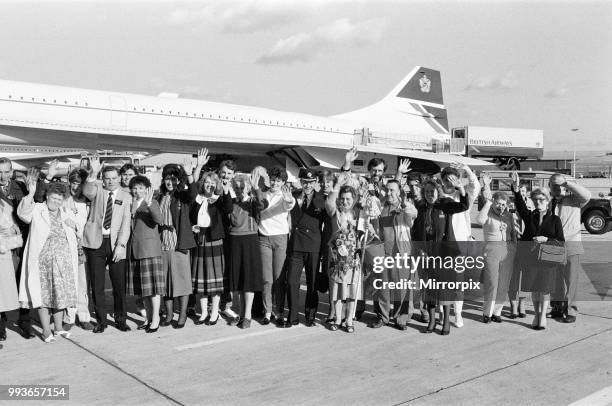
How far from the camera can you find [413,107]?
33.0 metres

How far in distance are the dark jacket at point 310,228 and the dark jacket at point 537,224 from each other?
2189 mm

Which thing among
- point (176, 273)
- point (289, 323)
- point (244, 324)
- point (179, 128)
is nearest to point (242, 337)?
point (244, 324)

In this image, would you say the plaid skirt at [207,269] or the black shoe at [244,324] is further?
the plaid skirt at [207,269]

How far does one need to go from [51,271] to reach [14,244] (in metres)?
0.40

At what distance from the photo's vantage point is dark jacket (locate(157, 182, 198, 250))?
4.99 m

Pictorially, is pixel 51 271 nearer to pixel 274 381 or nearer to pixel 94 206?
pixel 94 206

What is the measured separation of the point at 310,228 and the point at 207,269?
45.5 inches

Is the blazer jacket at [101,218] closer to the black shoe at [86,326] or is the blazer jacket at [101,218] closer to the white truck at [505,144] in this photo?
the black shoe at [86,326]

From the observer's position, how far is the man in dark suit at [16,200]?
4613mm

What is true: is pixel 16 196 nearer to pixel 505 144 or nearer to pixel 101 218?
pixel 101 218

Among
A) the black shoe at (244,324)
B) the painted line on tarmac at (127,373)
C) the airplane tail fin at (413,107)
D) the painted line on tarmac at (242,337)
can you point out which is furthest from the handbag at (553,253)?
the airplane tail fin at (413,107)

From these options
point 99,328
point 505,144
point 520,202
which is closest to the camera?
point 99,328

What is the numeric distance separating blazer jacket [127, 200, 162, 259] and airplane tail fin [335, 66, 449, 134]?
2710 cm

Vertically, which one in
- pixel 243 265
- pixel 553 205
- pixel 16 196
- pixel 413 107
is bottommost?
pixel 243 265
